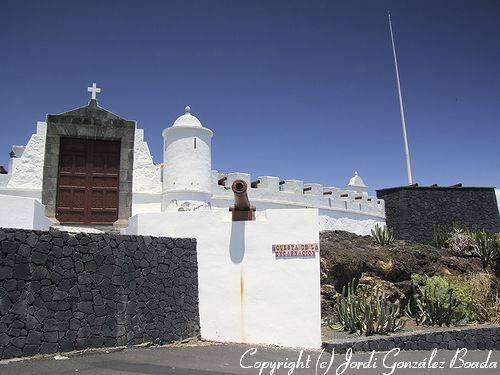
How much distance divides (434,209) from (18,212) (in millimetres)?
17129

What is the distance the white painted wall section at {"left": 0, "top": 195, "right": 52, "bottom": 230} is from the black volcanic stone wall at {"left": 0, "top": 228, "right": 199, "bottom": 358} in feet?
6.69

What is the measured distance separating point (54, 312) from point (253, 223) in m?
4.25

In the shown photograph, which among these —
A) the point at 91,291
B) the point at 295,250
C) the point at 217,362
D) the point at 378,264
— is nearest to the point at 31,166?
the point at 91,291

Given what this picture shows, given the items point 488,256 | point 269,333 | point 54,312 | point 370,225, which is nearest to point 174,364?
point 54,312

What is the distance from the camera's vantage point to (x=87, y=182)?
13469 mm

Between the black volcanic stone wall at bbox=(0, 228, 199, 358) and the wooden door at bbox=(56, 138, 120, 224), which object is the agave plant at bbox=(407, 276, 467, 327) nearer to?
the black volcanic stone wall at bbox=(0, 228, 199, 358)

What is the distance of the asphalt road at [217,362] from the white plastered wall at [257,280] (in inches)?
20.0

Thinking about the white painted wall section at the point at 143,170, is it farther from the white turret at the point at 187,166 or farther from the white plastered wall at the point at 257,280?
the white plastered wall at the point at 257,280

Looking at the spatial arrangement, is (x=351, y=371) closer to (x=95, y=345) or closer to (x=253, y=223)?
(x=253, y=223)

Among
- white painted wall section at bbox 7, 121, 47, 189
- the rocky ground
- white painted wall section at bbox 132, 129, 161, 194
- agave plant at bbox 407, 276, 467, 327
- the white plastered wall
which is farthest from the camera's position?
white painted wall section at bbox 132, 129, 161, 194

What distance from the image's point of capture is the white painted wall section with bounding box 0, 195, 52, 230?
917cm

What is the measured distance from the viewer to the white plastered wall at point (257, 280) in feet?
30.8

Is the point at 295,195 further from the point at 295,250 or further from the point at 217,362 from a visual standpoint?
the point at 217,362

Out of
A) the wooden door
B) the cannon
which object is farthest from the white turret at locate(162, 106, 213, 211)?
the cannon
